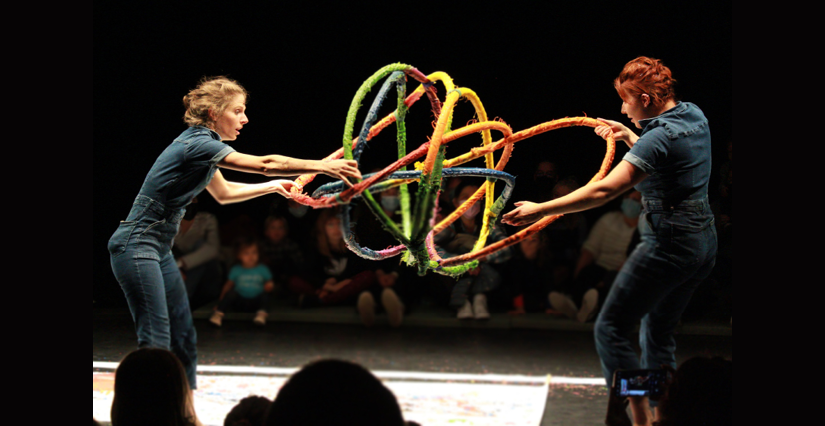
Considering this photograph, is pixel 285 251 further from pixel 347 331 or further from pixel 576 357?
pixel 576 357

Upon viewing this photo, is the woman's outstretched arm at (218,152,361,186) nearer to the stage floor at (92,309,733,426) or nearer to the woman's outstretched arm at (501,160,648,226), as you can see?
the woman's outstretched arm at (501,160,648,226)

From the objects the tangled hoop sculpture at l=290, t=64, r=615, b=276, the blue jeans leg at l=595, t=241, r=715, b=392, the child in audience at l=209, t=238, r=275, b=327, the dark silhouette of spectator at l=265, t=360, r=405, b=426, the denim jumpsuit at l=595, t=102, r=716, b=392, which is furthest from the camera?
the child in audience at l=209, t=238, r=275, b=327

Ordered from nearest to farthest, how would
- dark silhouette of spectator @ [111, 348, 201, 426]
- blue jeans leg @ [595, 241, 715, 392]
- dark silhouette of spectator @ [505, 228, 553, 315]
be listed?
dark silhouette of spectator @ [111, 348, 201, 426], blue jeans leg @ [595, 241, 715, 392], dark silhouette of spectator @ [505, 228, 553, 315]

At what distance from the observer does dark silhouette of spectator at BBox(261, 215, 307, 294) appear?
3.59 m

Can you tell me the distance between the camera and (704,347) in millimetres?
3010

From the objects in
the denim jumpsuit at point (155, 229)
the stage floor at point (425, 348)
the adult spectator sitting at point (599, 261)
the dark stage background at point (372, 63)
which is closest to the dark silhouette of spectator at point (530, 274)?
the adult spectator sitting at point (599, 261)

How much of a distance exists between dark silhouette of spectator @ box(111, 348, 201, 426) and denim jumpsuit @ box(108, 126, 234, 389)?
17.6 inches

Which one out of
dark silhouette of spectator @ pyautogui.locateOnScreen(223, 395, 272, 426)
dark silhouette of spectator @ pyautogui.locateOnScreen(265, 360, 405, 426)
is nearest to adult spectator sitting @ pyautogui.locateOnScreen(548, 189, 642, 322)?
dark silhouette of spectator @ pyautogui.locateOnScreen(223, 395, 272, 426)

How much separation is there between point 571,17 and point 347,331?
249 cm

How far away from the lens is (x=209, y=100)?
233cm

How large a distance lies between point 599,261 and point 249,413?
7.55 ft

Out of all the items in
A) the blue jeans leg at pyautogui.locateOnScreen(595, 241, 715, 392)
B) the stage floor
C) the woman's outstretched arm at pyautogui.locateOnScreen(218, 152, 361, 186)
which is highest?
the woman's outstretched arm at pyautogui.locateOnScreen(218, 152, 361, 186)

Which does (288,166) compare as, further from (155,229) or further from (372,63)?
(372,63)

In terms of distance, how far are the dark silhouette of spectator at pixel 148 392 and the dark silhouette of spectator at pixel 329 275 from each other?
4.40 ft
